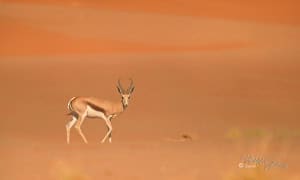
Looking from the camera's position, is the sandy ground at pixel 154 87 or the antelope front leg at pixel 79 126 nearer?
the sandy ground at pixel 154 87

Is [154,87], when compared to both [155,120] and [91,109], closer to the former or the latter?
[155,120]

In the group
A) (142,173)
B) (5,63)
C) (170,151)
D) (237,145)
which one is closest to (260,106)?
(237,145)

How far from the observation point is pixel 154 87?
10.5 m

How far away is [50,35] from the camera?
15.4 meters

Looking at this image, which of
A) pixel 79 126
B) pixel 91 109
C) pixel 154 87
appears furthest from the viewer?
pixel 154 87

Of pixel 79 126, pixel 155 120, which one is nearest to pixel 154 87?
pixel 155 120

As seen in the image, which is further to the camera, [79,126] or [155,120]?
[155,120]

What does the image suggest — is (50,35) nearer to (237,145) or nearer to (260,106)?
(260,106)

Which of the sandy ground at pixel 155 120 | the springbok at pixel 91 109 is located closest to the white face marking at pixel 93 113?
the springbok at pixel 91 109

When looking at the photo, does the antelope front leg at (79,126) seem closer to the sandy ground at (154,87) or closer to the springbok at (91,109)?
the springbok at (91,109)

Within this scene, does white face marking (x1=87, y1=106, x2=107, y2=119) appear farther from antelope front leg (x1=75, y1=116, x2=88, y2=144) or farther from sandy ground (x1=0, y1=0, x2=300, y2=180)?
sandy ground (x1=0, y1=0, x2=300, y2=180)

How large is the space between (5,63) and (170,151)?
615 cm

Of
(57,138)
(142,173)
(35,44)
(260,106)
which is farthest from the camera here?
(35,44)

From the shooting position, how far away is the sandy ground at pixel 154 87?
6.64m
